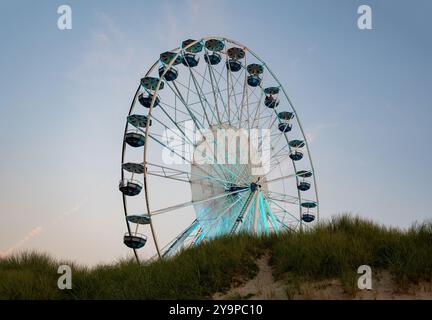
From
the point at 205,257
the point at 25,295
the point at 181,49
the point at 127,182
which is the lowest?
the point at 25,295

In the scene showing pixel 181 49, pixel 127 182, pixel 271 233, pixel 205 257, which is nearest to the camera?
pixel 205 257

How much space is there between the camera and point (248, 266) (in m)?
10.2

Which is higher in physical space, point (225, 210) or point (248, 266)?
point (225, 210)

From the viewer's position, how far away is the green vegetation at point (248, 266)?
358 inches

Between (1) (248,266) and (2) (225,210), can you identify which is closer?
(1) (248,266)

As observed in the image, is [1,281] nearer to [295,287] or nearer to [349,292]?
[295,287]

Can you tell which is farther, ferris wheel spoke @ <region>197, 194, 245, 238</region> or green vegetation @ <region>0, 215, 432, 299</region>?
ferris wheel spoke @ <region>197, 194, 245, 238</region>

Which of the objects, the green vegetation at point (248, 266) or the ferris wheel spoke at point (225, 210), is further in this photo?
the ferris wheel spoke at point (225, 210)

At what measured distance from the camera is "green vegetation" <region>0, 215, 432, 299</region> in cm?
910
